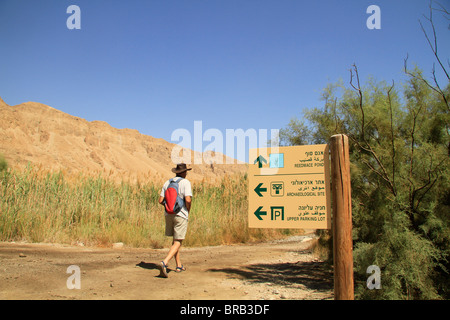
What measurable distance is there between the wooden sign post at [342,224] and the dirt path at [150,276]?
1.63 m

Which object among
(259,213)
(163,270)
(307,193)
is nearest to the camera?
(307,193)

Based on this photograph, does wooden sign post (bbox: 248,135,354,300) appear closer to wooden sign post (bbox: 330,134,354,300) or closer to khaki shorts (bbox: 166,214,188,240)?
wooden sign post (bbox: 330,134,354,300)

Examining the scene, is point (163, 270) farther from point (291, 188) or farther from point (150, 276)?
point (291, 188)

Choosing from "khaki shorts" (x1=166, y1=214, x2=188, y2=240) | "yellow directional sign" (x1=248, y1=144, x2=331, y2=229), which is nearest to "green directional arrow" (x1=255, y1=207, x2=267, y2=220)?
"yellow directional sign" (x1=248, y1=144, x2=331, y2=229)

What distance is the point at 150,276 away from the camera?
258 inches

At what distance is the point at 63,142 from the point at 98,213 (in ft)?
158

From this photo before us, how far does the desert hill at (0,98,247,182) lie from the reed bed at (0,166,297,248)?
23.1m

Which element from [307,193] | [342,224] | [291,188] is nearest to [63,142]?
[291,188]

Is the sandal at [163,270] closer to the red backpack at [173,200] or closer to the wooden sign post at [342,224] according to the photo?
the red backpack at [173,200]

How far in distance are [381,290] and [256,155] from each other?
250 cm

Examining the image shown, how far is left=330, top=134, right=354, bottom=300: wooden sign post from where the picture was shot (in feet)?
12.8

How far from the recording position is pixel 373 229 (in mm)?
5598

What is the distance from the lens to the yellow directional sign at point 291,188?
4305 mm
